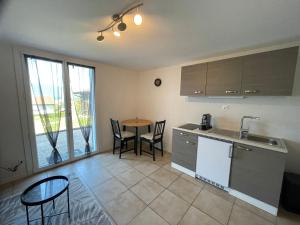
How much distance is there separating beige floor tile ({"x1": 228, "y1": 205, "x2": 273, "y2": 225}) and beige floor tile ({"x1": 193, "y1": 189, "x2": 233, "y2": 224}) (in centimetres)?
6

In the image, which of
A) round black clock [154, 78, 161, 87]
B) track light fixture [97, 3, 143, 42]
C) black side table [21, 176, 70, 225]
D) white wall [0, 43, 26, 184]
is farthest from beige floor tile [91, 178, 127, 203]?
round black clock [154, 78, 161, 87]

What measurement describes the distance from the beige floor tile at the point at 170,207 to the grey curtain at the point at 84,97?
7.06 feet

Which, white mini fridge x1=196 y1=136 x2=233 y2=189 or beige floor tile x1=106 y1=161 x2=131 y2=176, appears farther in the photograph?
beige floor tile x1=106 y1=161 x2=131 y2=176

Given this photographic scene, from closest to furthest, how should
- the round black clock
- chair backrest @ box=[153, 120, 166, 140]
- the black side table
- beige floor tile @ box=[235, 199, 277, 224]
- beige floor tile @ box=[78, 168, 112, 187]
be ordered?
the black side table < beige floor tile @ box=[235, 199, 277, 224] < beige floor tile @ box=[78, 168, 112, 187] < chair backrest @ box=[153, 120, 166, 140] < the round black clock

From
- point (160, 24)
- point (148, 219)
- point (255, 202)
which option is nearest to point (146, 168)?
point (148, 219)

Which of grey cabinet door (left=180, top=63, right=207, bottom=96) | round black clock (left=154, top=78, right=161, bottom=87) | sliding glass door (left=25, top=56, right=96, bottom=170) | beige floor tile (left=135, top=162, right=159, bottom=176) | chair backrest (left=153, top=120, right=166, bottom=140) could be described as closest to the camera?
sliding glass door (left=25, top=56, right=96, bottom=170)

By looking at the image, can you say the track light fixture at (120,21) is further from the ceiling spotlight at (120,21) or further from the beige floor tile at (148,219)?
the beige floor tile at (148,219)

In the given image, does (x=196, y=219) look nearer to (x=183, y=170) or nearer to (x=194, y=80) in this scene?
(x=183, y=170)

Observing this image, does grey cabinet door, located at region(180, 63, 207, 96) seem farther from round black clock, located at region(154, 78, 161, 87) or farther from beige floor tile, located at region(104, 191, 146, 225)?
beige floor tile, located at region(104, 191, 146, 225)

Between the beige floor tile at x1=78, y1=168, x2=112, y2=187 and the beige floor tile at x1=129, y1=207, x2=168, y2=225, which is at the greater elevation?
the beige floor tile at x1=78, y1=168, x2=112, y2=187

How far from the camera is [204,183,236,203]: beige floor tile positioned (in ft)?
6.56

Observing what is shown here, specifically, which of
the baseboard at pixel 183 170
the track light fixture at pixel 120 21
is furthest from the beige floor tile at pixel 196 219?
the track light fixture at pixel 120 21

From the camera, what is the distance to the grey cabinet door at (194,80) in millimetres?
2512

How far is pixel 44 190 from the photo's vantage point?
1.54 m
